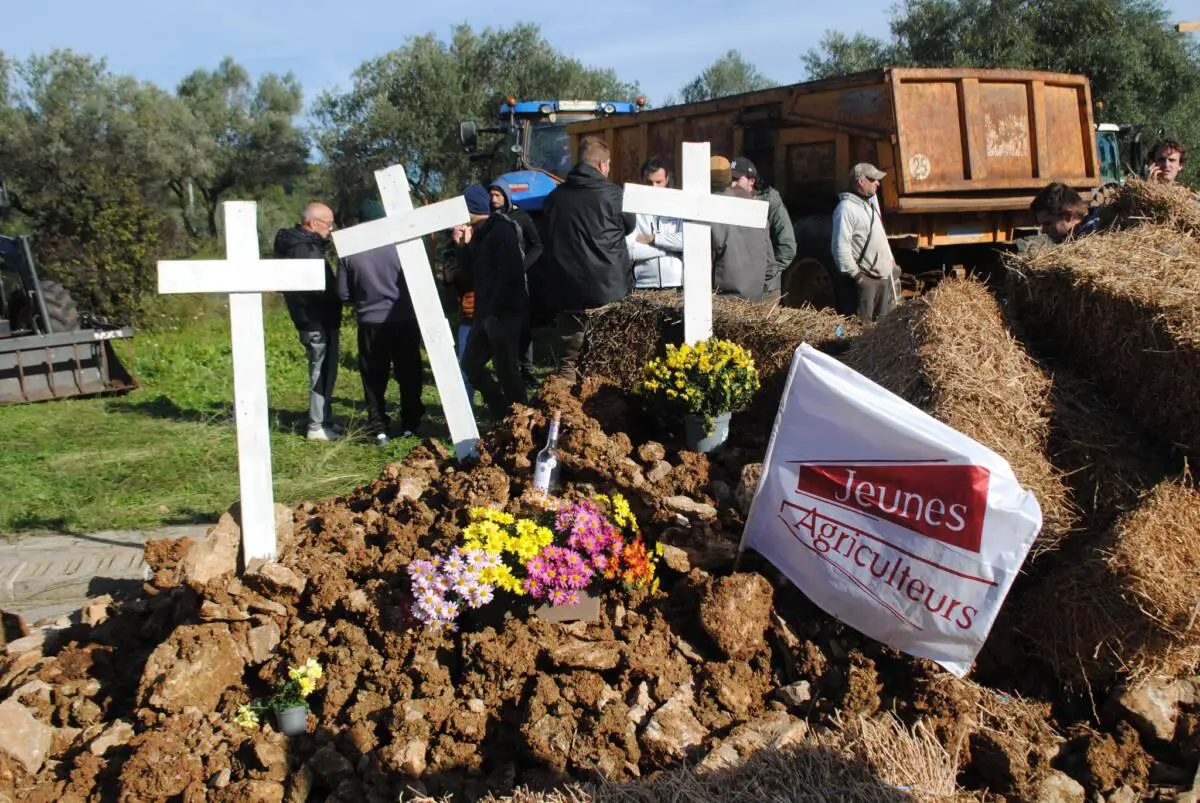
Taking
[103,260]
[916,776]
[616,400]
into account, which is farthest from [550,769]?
[103,260]

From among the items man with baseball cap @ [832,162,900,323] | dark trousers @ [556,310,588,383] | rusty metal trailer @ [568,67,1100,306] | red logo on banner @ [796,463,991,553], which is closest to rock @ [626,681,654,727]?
red logo on banner @ [796,463,991,553]

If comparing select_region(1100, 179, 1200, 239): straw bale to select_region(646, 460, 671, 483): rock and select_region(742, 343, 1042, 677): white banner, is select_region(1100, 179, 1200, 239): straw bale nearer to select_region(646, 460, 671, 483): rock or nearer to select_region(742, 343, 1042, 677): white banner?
select_region(742, 343, 1042, 677): white banner

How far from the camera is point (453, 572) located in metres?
3.75

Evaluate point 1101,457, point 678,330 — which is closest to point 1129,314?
point 1101,457

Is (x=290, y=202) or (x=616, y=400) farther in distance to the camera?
(x=290, y=202)

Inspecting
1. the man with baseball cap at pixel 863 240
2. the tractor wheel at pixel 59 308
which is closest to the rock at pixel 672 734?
the man with baseball cap at pixel 863 240

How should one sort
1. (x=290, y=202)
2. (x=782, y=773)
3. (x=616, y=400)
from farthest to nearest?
(x=290, y=202) < (x=616, y=400) < (x=782, y=773)

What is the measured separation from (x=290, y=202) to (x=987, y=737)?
1479 inches

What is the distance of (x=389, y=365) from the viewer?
8.40 meters

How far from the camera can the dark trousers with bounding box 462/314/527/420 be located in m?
6.75

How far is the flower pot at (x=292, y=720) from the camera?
11.6 feet

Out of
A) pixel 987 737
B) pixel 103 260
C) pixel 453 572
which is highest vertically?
pixel 103 260

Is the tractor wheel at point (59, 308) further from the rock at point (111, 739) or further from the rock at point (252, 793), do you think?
the rock at point (252, 793)

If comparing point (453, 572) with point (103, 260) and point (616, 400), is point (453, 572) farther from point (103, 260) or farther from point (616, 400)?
point (103, 260)
